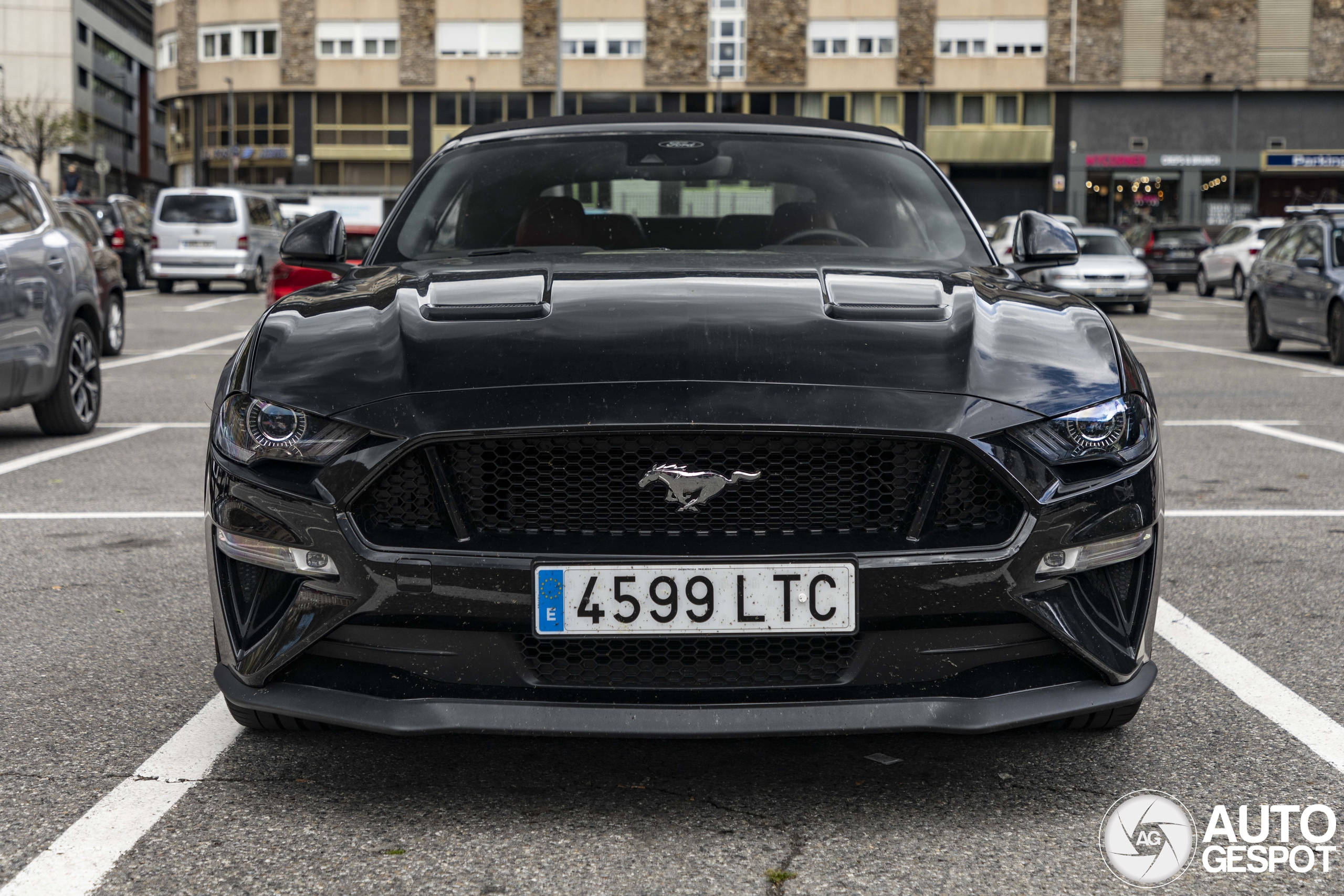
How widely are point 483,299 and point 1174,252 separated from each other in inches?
1315

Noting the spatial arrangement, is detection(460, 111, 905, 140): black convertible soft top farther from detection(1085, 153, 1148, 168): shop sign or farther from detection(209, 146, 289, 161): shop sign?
detection(209, 146, 289, 161): shop sign

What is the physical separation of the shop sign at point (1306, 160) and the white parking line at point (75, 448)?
53179mm

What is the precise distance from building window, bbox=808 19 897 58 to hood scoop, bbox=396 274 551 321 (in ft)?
184

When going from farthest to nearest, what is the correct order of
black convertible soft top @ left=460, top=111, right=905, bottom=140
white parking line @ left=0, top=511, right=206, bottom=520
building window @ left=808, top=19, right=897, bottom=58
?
Answer: building window @ left=808, top=19, right=897, bottom=58, white parking line @ left=0, top=511, right=206, bottom=520, black convertible soft top @ left=460, top=111, right=905, bottom=140

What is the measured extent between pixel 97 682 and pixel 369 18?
2313 inches

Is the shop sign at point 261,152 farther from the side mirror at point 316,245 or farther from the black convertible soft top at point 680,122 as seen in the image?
the side mirror at point 316,245

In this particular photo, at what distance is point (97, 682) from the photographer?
411 centimetres

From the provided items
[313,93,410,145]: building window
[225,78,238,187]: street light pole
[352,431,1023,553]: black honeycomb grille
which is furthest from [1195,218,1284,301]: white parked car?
[225,78,238,187]: street light pole

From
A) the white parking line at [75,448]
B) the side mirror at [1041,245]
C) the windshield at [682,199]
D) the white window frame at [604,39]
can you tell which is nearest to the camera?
the windshield at [682,199]

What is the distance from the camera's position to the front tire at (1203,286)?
32500 mm

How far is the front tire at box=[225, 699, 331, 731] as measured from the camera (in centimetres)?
338

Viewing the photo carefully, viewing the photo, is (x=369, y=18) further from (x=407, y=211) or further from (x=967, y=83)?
(x=407, y=211)

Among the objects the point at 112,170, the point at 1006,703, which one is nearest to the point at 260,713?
the point at 1006,703

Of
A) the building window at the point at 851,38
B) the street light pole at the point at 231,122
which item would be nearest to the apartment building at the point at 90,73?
the street light pole at the point at 231,122
